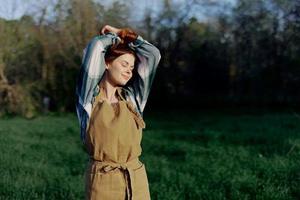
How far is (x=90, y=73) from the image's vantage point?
2.31 m

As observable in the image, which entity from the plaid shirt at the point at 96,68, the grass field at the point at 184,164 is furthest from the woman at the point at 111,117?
the grass field at the point at 184,164

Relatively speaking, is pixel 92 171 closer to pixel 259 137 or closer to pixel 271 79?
pixel 259 137

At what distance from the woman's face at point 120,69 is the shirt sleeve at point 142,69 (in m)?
0.07

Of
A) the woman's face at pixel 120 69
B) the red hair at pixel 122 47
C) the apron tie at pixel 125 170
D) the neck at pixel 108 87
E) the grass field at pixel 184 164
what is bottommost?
the grass field at pixel 184 164

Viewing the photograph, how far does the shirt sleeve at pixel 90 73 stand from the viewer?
2.31m

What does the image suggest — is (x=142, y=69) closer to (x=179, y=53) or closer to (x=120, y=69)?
Answer: (x=120, y=69)

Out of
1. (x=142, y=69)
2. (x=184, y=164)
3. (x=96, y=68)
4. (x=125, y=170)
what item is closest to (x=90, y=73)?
(x=96, y=68)

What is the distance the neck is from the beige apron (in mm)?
92

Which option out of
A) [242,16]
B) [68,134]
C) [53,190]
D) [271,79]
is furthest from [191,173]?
[242,16]

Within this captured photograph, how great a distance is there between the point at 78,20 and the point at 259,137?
11.1 meters

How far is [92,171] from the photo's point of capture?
7.68ft

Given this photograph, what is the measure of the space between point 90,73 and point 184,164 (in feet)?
15.9

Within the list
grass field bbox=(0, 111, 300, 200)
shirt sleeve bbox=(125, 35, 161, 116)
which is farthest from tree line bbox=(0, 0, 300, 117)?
shirt sleeve bbox=(125, 35, 161, 116)

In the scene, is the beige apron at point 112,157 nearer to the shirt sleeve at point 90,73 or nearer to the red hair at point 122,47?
the shirt sleeve at point 90,73
